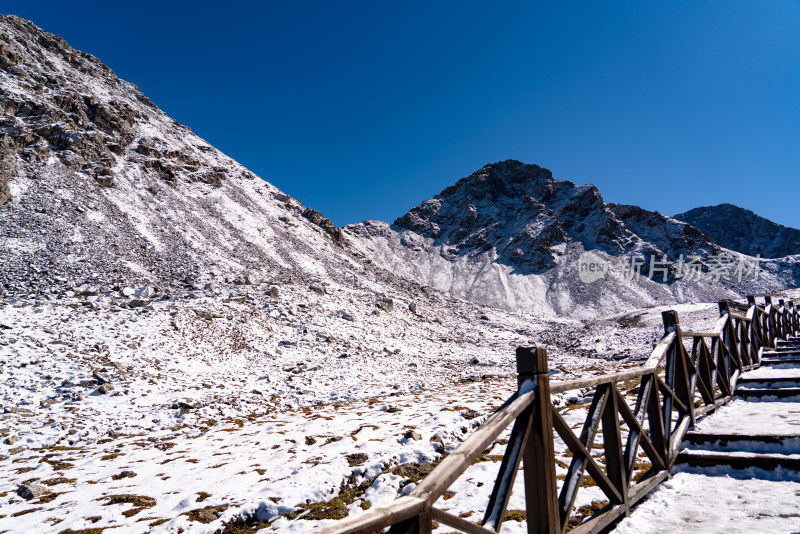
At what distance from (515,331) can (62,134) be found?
5222 centimetres

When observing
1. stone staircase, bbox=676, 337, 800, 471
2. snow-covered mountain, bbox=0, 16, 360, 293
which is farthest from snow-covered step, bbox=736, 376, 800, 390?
snow-covered mountain, bbox=0, 16, 360, 293

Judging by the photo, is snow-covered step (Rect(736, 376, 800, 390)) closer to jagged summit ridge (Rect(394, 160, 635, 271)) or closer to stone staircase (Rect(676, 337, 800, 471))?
stone staircase (Rect(676, 337, 800, 471))

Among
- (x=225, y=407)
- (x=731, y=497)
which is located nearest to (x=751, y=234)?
(x=731, y=497)

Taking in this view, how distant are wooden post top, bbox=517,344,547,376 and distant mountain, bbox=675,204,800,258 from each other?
211 metres

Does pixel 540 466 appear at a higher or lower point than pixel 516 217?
lower

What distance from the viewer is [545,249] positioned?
9606 centimetres

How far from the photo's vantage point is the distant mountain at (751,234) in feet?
505

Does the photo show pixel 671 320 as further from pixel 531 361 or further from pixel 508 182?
pixel 508 182

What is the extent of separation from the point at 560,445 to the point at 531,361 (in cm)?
455

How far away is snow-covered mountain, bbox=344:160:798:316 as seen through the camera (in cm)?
7894

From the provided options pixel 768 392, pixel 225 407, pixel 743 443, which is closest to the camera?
pixel 743 443

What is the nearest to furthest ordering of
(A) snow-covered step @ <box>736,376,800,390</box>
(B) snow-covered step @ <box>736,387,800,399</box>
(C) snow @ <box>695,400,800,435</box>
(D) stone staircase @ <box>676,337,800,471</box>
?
(D) stone staircase @ <box>676,337,800,471</box> → (C) snow @ <box>695,400,800,435</box> → (B) snow-covered step @ <box>736,387,800,399</box> → (A) snow-covered step @ <box>736,376,800,390</box>

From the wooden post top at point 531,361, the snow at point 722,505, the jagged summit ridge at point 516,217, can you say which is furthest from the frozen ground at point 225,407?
the jagged summit ridge at point 516,217

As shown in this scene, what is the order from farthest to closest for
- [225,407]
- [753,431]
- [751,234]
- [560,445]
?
1. [751,234]
2. [225,407]
3. [560,445]
4. [753,431]
